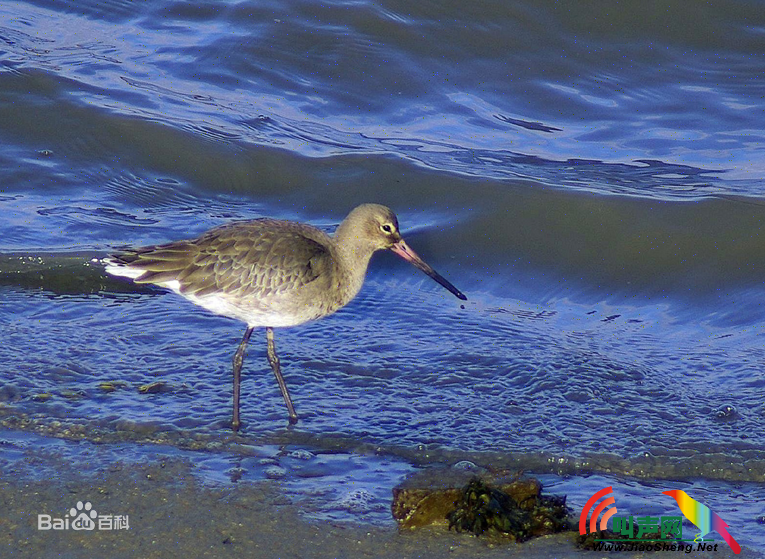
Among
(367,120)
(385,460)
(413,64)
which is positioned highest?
(413,64)

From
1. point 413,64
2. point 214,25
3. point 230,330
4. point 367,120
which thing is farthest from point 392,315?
point 214,25

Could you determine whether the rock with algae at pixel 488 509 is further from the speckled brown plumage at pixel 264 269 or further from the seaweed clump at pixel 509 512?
the speckled brown plumage at pixel 264 269

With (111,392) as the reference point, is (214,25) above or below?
above

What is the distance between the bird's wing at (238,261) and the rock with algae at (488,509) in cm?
156

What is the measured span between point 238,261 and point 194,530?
1814 millimetres

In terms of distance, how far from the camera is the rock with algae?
165 inches

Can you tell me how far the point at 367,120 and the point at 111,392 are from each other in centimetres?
488

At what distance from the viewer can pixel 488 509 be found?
13.9 feet

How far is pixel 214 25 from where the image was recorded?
11.0m

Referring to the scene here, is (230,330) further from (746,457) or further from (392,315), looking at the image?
(746,457)
